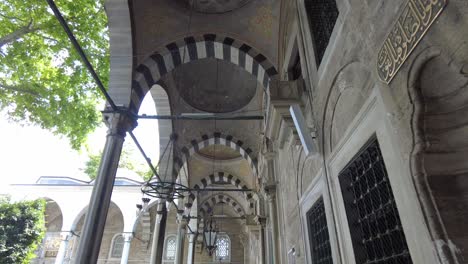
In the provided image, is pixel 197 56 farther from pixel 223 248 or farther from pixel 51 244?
pixel 51 244

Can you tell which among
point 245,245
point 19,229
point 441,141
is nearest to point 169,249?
point 245,245

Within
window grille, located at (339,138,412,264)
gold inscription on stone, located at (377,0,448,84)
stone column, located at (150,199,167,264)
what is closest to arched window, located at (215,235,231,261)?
stone column, located at (150,199,167,264)

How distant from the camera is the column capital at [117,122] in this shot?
523cm

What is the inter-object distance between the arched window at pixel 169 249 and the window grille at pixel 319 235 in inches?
630

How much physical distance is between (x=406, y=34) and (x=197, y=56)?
5.33m

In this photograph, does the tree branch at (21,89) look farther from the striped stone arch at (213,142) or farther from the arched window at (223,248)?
the arched window at (223,248)

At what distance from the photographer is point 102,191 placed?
4.72 metres

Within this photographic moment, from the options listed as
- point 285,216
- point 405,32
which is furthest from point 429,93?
point 285,216

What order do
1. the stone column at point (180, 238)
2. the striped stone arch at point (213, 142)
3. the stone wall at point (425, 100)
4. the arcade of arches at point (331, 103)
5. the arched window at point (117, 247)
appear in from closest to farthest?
the stone wall at point (425, 100) → the arcade of arches at point (331, 103) → the striped stone arch at point (213, 142) → the stone column at point (180, 238) → the arched window at point (117, 247)

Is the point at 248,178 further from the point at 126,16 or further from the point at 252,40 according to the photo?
the point at 126,16

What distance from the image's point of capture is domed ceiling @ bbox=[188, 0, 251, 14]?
19.2ft

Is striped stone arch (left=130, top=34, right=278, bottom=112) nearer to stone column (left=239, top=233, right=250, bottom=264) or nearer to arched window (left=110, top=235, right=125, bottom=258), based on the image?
stone column (left=239, top=233, right=250, bottom=264)

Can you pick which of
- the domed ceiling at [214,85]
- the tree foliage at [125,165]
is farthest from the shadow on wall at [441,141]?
the tree foliage at [125,165]

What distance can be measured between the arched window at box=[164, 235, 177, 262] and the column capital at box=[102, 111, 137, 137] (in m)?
14.4
